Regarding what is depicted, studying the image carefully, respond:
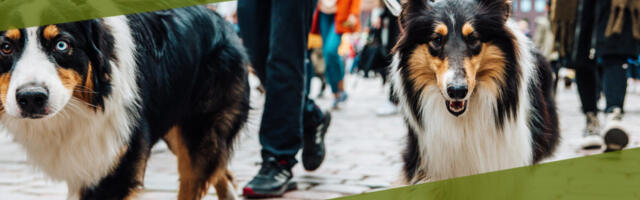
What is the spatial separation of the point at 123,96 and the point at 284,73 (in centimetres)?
136

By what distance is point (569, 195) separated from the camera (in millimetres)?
3180

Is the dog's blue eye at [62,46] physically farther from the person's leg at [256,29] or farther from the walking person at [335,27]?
the walking person at [335,27]

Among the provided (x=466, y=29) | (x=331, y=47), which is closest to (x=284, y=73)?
(x=466, y=29)

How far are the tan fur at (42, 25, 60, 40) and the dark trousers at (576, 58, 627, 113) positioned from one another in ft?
12.6

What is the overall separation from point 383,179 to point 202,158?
1294 millimetres

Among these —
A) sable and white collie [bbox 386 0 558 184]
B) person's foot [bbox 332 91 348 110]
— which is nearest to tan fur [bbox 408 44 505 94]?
sable and white collie [bbox 386 0 558 184]

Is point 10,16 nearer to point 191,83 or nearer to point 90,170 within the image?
point 90,170

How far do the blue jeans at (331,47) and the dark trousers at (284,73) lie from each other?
4.63 metres

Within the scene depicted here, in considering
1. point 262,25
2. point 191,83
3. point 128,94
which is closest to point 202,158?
point 191,83

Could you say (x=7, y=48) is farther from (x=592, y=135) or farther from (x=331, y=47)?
(x=331, y=47)

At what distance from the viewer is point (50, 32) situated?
1980mm

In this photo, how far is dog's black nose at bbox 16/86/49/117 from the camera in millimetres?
1886

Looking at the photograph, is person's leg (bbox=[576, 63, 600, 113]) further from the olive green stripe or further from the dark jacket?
the olive green stripe

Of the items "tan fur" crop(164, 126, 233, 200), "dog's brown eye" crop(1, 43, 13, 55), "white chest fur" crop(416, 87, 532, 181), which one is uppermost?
"dog's brown eye" crop(1, 43, 13, 55)
